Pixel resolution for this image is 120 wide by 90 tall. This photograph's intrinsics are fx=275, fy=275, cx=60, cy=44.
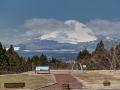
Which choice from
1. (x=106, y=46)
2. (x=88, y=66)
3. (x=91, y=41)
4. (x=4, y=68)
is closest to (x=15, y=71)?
(x=4, y=68)

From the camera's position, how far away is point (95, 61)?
32094mm

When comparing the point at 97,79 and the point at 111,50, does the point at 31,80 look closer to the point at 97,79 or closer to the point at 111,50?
the point at 97,79

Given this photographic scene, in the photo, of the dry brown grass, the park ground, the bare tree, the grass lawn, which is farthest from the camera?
the bare tree

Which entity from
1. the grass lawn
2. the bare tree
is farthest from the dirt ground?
the bare tree

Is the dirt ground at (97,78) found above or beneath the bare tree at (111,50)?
beneath

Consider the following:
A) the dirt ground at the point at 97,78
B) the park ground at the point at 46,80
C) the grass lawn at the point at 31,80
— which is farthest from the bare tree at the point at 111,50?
the grass lawn at the point at 31,80

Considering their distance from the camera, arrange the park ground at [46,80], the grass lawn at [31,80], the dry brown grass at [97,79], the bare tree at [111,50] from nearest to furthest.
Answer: the grass lawn at [31,80] < the park ground at [46,80] < the dry brown grass at [97,79] < the bare tree at [111,50]

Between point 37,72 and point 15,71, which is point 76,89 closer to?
point 37,72

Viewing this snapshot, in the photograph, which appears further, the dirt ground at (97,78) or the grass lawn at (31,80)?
the dirt ground at (97,78)

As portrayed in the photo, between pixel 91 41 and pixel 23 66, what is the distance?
15334 centimetres

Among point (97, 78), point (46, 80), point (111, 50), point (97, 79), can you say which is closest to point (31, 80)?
point (46, 80)

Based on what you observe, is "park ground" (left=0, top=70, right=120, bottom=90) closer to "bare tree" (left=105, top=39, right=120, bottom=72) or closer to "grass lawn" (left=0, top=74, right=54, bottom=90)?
"grass lawn" (left=0, top=74, right=54, bottom=90)

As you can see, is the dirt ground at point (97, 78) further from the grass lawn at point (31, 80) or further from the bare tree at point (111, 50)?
the bare tree at point (111, 50)

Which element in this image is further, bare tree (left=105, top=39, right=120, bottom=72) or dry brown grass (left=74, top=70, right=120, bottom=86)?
bare tree (left=105, top=39, right=120, bottom=72)
